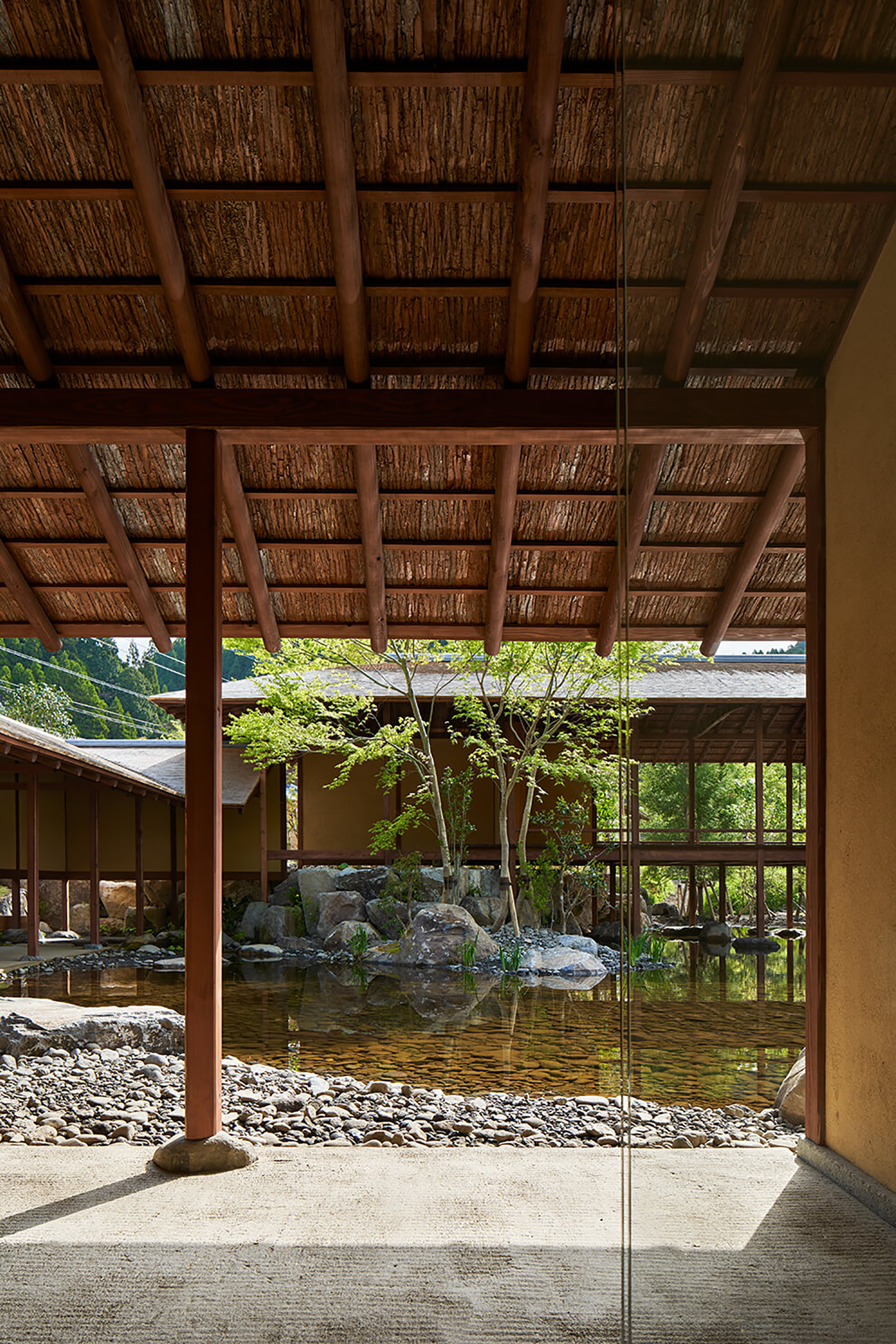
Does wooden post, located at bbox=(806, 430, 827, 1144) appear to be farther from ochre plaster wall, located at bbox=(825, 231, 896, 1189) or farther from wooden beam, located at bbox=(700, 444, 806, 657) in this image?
wooden beam, located at bbox=(700, 444, 806, 657)

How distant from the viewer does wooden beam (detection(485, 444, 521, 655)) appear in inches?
175

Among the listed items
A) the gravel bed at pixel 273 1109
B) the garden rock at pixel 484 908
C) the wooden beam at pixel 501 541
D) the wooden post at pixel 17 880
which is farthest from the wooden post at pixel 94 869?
the wooden beam at pixel 501 541

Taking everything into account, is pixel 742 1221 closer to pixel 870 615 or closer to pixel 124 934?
pixel 870 615

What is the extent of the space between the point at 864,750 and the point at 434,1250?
2834mm

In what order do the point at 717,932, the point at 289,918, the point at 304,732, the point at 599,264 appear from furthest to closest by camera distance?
the point at 289,918, the point at 304,732, the point at 599,264, the point at 717,932

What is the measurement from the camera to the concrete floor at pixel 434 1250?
94cm

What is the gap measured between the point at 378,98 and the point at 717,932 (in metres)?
3.05

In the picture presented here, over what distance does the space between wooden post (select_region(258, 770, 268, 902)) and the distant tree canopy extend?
1480cm

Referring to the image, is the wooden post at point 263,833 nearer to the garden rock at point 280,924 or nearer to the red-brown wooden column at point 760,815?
the garden rock at point 280,924

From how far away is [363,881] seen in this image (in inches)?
590

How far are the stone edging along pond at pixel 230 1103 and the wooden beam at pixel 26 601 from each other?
8.25 ft

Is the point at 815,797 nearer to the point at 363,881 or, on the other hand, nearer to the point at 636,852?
the point at 636,852

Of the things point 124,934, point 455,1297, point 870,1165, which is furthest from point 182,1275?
point 124,934

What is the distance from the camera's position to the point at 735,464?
4539 millimetres
